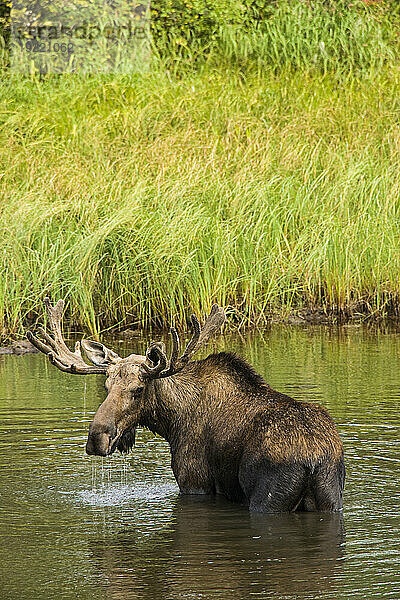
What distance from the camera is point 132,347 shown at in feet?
40.5

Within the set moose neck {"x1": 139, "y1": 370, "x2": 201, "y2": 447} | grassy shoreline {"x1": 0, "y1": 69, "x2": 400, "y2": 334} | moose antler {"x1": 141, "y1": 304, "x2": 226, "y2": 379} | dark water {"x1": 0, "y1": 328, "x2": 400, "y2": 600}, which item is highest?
grassy shoreline {"x1": 0, "y1": 69, "x2": 400, "y2": 334}

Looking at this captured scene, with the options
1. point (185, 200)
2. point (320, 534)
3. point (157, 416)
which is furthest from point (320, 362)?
point (320, 534)

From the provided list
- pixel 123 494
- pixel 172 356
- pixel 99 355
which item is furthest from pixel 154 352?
pixel 123 494

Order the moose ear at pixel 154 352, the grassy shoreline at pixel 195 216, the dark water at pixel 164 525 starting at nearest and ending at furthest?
the dark water at pixel 164 525, the moose ear at pixel 154 352, the grassy shoreline at pixel 195 216

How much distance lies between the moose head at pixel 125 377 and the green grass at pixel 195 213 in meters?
5.13

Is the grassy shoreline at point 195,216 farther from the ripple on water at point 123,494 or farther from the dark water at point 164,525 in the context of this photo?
the ripple on water at point 123,494

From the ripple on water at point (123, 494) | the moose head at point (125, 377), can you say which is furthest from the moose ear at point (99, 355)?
the ripple on water at point (123, 494)

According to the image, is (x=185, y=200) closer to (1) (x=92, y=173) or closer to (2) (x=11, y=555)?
(1) (x=92, y=173)

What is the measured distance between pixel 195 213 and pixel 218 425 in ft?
21.7

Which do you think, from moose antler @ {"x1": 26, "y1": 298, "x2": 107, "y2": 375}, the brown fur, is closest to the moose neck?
the brown fur

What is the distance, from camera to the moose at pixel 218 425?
661 cm

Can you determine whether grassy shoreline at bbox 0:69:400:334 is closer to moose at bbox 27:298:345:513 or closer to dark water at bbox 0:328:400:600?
dark water at bbox 0:328:400:600

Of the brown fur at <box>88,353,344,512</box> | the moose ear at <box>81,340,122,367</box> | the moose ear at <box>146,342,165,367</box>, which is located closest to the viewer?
the brown fur at <box>88,353,344,512</box>

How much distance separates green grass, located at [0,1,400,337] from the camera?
13.2 metres
